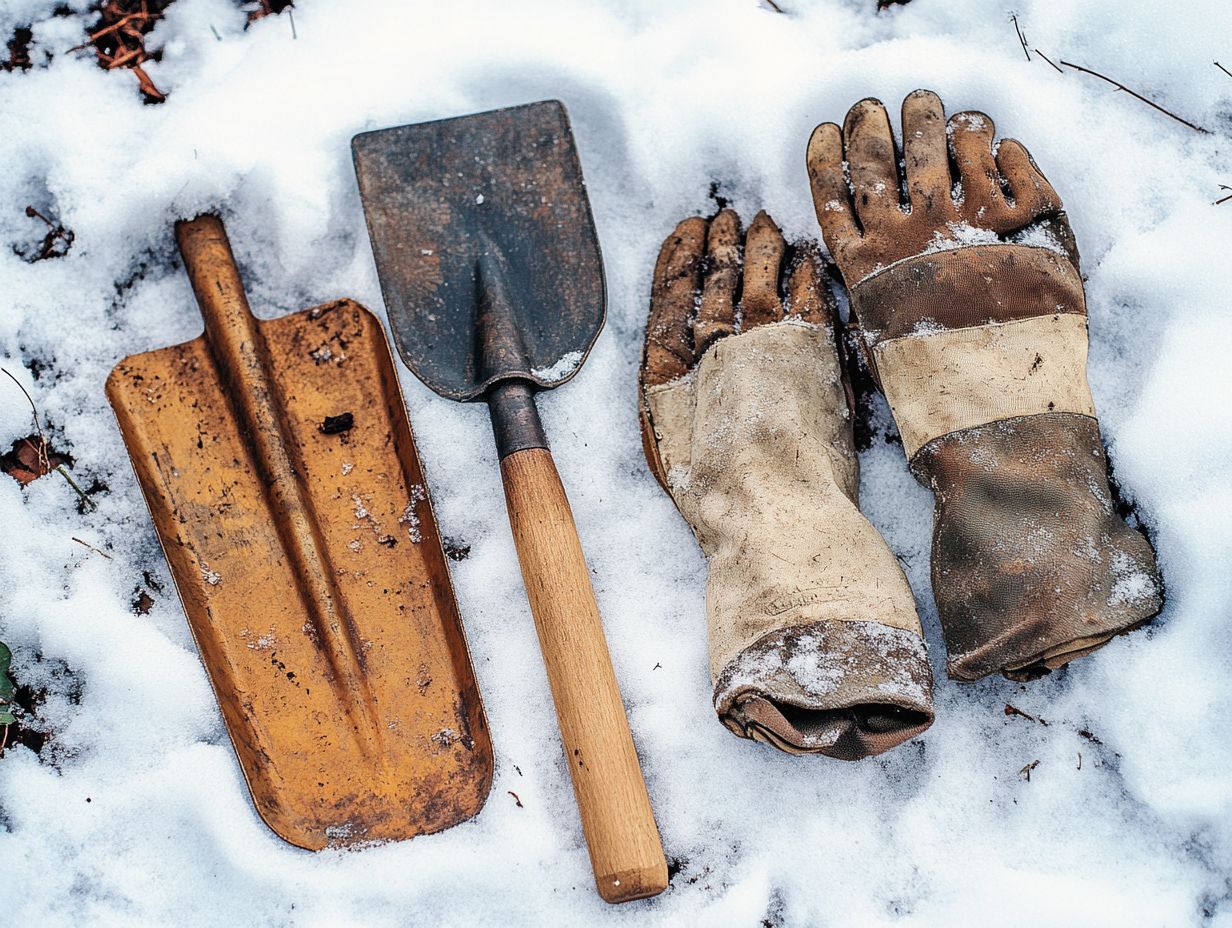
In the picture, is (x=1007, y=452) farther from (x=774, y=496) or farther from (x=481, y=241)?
(x=481, y=241)

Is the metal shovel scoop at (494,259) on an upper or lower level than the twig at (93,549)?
upper

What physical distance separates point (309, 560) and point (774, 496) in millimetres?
778

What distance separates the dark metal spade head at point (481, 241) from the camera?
1769mm

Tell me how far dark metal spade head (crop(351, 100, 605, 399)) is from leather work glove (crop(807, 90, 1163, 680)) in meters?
0.46

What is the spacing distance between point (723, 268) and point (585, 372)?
1.03 feet

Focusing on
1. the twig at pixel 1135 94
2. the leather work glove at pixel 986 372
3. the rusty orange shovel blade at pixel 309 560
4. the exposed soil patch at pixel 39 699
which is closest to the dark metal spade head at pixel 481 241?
the rusty orange shovel blade at pixel 309 560

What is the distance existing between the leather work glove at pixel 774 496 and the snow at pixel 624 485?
0.28 ft

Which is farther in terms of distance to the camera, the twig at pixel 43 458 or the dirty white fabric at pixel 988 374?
the twig at pixel 43 458

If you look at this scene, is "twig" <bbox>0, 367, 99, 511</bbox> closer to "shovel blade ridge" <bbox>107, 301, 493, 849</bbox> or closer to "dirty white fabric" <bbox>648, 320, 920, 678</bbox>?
"shovel blade ridge" <bbox>107, 301, 493, 849</bbox>

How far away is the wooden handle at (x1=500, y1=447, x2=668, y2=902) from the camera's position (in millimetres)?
1502

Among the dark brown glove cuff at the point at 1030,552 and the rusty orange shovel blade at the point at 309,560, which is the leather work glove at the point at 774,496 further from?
the rusty orange shovel blade at the point at 309,560

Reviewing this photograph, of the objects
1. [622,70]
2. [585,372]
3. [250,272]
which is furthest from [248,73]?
[585,372]

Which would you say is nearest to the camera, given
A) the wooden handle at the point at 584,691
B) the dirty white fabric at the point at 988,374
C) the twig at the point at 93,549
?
the wooden handle at the point at 584,691

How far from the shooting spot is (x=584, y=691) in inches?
60.6
